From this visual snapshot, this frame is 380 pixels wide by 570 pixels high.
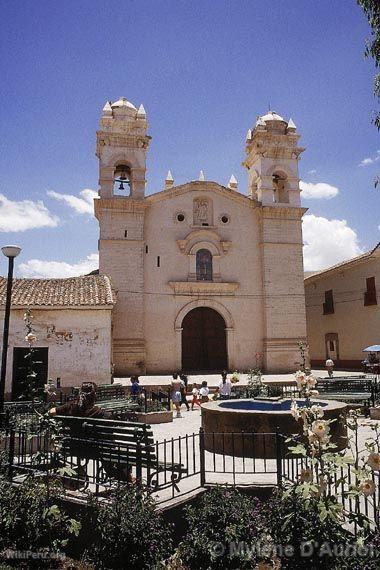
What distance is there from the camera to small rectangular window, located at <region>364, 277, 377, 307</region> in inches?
1097

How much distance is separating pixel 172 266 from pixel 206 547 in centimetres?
2156

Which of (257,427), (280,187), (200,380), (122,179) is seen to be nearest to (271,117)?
(280,187)

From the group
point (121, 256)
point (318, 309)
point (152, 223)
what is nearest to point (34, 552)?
point (121, 256)

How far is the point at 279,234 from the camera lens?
27.0m

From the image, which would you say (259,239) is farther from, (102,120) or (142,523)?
(142,523)

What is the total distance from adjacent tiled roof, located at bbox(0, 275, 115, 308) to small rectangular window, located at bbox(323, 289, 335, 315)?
18315 millimetres

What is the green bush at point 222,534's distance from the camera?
182 inches

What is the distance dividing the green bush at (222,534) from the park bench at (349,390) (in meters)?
8.70

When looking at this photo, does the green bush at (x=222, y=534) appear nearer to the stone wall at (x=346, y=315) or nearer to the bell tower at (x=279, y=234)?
the bell tower at (x=279, y=234)

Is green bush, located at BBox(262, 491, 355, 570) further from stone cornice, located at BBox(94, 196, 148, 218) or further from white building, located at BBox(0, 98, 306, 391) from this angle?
stone cornice, located at BBox(94, 196, 148, 218)

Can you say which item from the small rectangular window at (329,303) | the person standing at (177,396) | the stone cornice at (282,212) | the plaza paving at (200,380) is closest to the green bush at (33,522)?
the person standing at (177,396)

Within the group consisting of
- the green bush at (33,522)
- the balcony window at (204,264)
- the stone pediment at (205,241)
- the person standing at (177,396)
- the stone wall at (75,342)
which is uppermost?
the stone pediment at (205,241)

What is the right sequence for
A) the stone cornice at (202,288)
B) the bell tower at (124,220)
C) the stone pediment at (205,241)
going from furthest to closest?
the stone pediment at (205,241) < the stone cornice at (202,288) < the bell tower at (124,220)

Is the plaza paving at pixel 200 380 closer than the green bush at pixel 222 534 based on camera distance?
No
